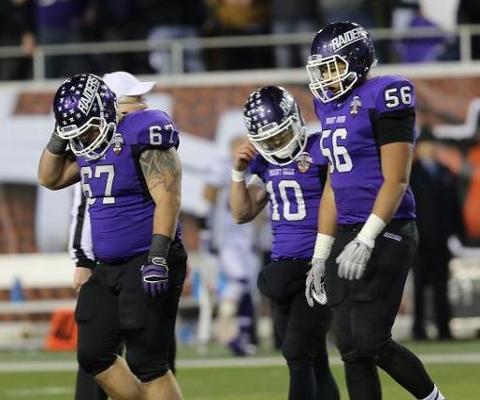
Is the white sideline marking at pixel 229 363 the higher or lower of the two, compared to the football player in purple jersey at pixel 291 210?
lower

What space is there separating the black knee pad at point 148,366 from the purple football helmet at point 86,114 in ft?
2.96

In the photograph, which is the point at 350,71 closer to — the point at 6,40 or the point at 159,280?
the point at 159,280

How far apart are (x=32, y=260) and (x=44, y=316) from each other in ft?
1.85

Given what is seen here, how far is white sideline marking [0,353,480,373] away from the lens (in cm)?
1159

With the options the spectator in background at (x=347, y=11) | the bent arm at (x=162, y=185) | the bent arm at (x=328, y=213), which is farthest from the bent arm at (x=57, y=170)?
the spectator in background at (x=347, y=11)

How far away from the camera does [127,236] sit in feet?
22.8

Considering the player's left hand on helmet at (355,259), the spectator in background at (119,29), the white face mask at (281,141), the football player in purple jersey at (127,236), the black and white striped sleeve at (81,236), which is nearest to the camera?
the player's left hand on helmet at (355,259)

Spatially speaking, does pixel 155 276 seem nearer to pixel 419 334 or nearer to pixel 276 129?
pixel 276 129

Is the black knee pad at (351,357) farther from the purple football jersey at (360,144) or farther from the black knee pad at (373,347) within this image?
the purple football jersey at (360,144)

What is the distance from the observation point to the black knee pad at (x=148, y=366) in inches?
268

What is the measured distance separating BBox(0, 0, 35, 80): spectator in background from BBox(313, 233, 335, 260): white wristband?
8.81 meters

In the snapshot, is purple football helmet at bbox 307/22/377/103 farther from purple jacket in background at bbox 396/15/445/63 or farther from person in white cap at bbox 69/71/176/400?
purple jacket in background at bbox 396/15/445/63

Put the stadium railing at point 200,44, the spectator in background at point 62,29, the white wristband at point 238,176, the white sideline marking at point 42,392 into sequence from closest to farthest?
the white wristband at point 238,176 → the white sideline marking at point 42,392 → the stadium railing at point 200,44 → the spectator in background at point 62,29

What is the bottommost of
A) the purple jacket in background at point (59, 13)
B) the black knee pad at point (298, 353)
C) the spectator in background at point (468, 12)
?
the black knee pad at point (298, 353)
